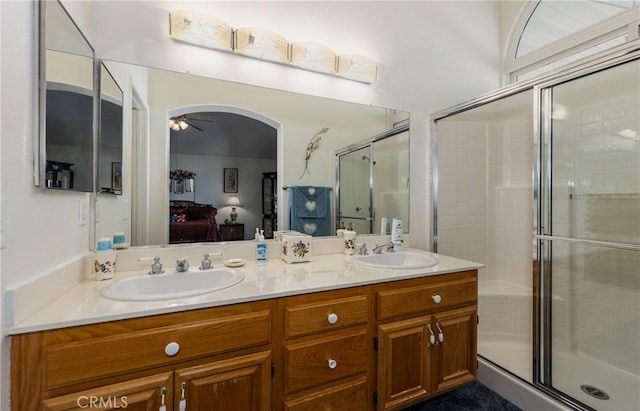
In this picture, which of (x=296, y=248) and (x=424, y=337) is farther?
(x=296, y=248)

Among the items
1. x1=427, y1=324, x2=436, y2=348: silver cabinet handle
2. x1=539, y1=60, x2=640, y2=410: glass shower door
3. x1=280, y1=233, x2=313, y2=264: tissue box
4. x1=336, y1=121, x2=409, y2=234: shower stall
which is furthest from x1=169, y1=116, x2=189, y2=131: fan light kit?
x1=539, y1=60, x2=640, y2=410: glass shower door

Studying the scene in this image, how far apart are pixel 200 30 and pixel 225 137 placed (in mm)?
540

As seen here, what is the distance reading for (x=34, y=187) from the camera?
36.5 inches

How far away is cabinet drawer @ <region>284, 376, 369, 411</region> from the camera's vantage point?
1.17 m

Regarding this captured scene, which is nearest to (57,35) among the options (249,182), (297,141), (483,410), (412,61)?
(249,182)

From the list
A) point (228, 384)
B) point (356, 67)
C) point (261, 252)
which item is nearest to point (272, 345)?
point (228, 384)

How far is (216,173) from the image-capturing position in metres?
1.69

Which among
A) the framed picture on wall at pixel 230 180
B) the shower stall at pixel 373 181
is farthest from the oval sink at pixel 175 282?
the shower stall at pixel 373 181

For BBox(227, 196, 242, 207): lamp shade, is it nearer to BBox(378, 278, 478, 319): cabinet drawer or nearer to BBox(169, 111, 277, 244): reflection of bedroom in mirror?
BBox(169, 111, 277, 244): reflection of bedroom in mirror

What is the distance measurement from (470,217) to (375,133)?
113 cm

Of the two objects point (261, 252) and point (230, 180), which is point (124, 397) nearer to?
point (261, 252)

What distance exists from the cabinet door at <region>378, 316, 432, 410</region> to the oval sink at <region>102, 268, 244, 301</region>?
73cm

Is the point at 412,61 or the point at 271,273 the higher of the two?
the point at 412,61

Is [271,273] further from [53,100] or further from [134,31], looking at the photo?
[134,31]
